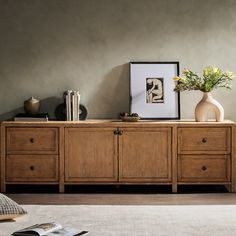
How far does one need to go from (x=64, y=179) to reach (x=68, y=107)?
2.10 feet

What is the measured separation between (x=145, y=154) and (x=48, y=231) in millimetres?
2681

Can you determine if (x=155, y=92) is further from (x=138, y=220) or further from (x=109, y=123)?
(x=138, y=220)

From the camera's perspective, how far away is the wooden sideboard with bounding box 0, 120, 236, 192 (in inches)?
211

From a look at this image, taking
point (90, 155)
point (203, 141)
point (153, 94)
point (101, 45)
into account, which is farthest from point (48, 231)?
point (101, 45)

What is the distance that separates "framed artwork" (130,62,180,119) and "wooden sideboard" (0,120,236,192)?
1.19ft

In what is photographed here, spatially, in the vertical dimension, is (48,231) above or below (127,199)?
above

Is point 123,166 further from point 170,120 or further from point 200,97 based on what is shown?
point 200,97

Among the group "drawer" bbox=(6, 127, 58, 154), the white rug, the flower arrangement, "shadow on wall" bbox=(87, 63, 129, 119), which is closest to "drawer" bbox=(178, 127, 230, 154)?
the flower arrangement

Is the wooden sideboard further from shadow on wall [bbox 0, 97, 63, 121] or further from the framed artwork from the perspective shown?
shadow on wall [bbox 0, 97, 63, 121]

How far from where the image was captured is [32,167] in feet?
17.8

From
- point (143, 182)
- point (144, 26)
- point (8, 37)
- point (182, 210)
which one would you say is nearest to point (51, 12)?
point (8, 37)

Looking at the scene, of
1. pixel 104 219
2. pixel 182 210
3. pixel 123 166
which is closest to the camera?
pixel 104 219

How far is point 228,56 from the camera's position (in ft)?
19.1

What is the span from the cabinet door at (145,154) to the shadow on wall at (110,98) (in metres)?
0.52
